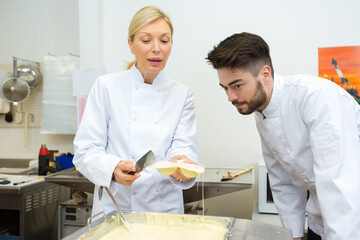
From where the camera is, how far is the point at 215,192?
192 cm

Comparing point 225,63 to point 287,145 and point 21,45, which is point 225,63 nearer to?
point 287,145

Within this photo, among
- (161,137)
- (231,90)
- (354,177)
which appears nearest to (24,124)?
(161,137)

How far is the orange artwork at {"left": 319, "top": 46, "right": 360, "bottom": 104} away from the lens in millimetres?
2410

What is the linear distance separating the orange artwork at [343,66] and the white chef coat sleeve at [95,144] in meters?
1.82

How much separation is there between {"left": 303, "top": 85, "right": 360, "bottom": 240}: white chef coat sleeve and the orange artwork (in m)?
1.48

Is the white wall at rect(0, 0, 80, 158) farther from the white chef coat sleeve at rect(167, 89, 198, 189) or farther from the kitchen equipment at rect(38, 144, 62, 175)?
the white chef coat sleeve at rect(167, 89, 198, 189)

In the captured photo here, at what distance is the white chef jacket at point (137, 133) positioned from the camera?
1.38 metres

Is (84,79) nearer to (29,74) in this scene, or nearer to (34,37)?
(29,74)

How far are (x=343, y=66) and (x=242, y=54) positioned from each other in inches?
63.6

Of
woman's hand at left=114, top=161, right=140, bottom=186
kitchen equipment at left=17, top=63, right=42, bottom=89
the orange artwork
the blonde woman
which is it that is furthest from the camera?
kitchen equipment at left=17, top=63, right=42, bottom=89

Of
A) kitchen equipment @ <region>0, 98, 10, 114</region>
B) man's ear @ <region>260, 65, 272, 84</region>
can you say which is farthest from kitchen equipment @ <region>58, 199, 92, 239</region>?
man's ear @ <region>260, 65, 272, 84</region>

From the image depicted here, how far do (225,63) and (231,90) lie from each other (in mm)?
115

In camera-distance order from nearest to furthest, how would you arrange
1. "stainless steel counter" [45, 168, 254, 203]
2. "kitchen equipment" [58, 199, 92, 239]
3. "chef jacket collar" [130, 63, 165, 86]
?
"chef jacket collar" [130, 63, 165, 86]
"stainless steel counter" [45, 168, 254, 203]
"kitchen equipment" [58, 199, 92, 239]

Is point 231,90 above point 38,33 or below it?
below
